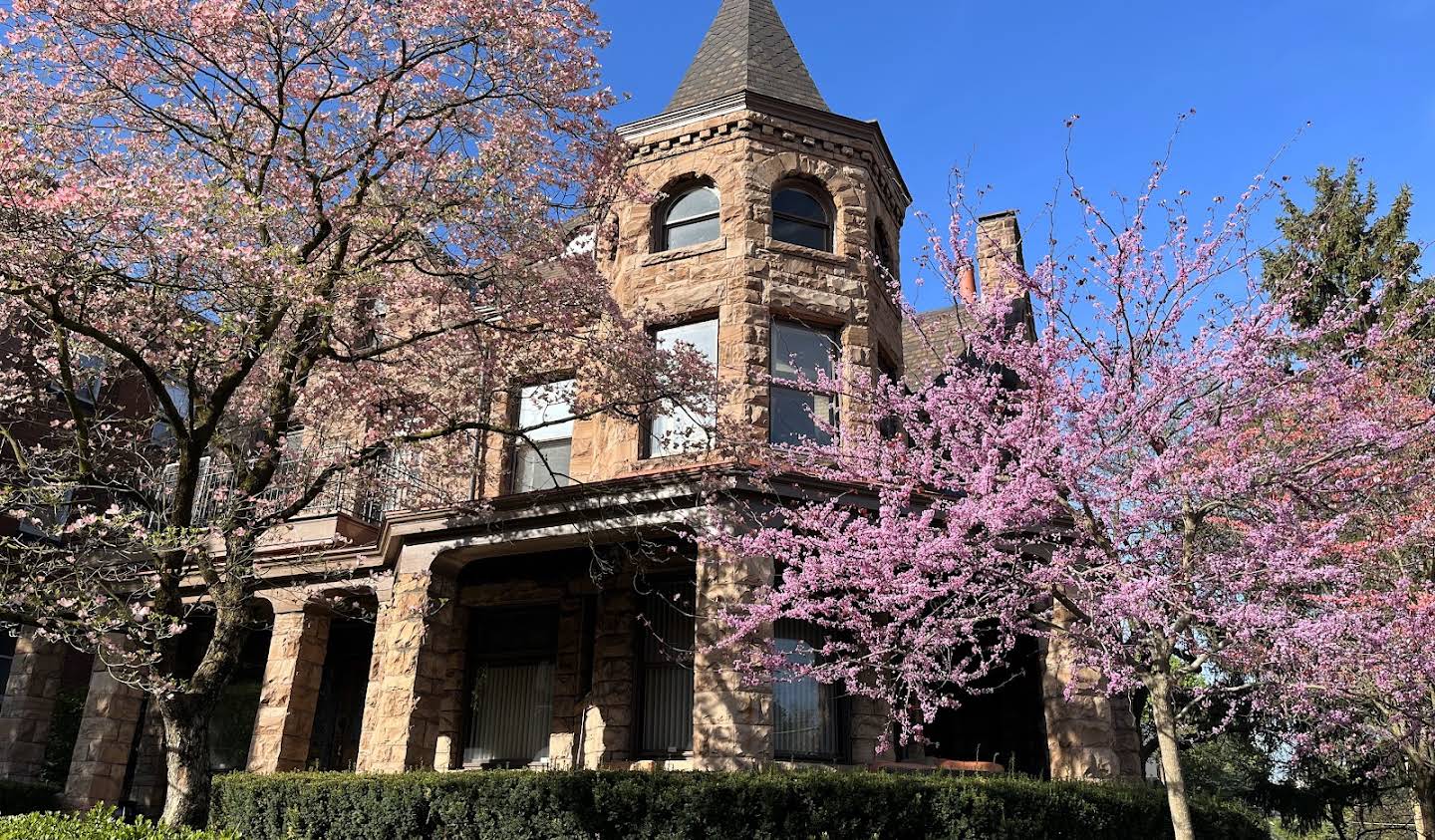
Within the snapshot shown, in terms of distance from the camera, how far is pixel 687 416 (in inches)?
507

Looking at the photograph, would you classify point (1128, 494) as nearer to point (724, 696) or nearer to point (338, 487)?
point (724, 696)

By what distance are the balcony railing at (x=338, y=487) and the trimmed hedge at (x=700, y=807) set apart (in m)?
3.23

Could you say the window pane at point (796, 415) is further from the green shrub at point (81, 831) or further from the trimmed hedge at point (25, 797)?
the trimmed hedge at point (25, 797)

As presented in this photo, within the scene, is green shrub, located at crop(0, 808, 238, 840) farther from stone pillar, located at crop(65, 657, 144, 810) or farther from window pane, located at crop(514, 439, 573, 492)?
stone pillar, located at crop(65, 657, 144, 810)

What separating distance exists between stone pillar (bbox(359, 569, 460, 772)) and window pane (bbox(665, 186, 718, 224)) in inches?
249

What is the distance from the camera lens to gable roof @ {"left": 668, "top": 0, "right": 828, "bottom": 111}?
52.2 ft

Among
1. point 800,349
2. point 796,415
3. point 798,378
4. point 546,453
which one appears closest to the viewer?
point 798,378

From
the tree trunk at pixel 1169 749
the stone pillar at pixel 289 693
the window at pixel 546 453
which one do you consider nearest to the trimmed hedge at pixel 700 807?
the tree trunk at pixel 1169 749

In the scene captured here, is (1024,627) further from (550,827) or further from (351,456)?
(351,456)

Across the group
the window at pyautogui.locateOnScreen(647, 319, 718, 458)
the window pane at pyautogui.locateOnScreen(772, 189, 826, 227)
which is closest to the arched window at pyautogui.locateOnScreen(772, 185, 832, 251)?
the window pane at pyautogui.locateOnScreen(772, 189, 826, 227)

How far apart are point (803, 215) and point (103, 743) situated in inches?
518

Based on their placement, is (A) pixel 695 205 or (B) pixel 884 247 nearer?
(A) pixel 695 205

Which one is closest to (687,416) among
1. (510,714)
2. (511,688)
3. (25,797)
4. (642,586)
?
(642,586)

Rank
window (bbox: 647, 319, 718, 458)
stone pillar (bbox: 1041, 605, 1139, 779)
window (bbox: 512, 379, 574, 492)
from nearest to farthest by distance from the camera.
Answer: stone pillar (bbox: 1041, 605, 1139, 779) → window (bbox: 647, 319, 718, 458) → window (bbox: 512, 379, 574, 492)
